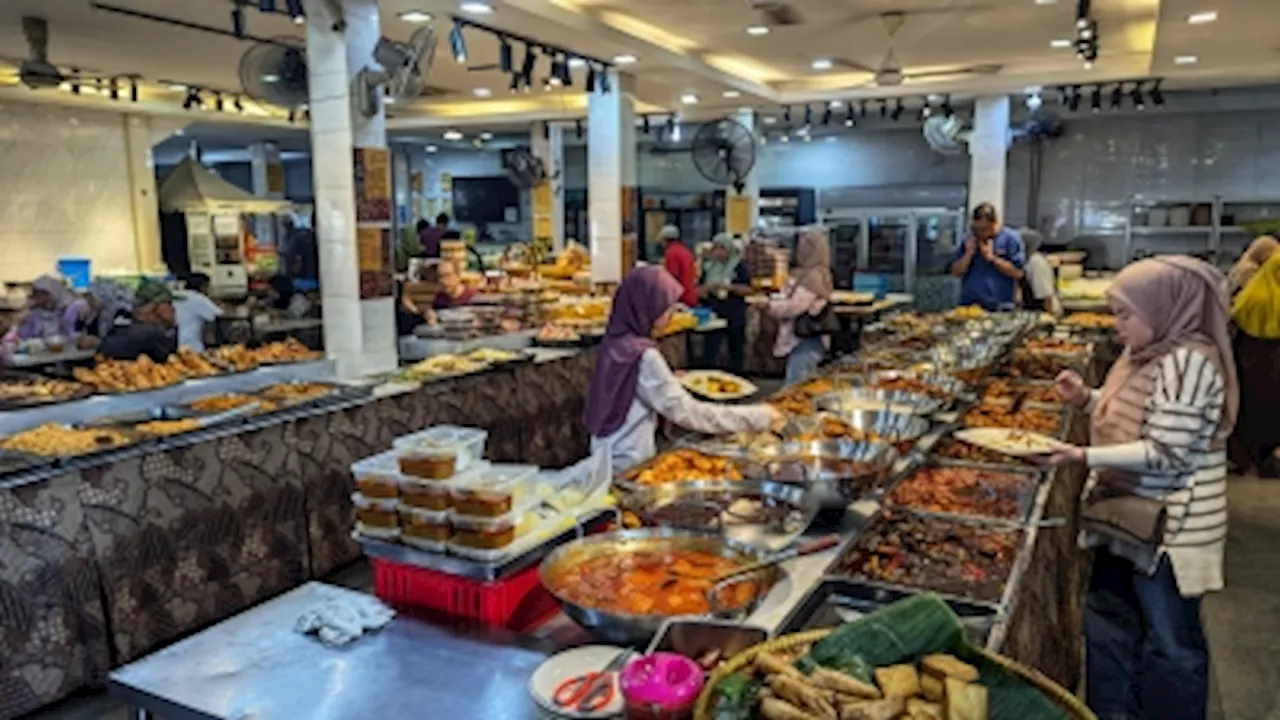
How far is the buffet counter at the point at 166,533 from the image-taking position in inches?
121

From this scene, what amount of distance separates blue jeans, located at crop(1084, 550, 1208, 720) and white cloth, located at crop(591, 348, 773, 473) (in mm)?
1201

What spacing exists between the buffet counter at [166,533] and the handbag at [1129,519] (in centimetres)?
328

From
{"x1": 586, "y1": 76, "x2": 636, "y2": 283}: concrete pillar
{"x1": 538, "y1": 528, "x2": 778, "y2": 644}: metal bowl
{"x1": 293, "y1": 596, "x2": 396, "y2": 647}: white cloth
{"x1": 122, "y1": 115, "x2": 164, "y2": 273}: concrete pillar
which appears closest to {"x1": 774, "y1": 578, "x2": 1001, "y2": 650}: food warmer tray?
{"x1": 538, "y1": 528, "x2": 778, "y2": 644}: metal bowl

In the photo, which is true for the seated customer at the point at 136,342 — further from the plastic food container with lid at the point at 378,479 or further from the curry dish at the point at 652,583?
the curry dish at the point at 652,583

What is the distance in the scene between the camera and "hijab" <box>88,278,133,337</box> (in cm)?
674

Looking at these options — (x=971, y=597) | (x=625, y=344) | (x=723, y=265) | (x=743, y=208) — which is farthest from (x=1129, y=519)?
(x=743, y=208)

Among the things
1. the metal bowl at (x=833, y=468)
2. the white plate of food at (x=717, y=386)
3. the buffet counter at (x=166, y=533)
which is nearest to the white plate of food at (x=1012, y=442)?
the metal bowl at (x=833, y=468)

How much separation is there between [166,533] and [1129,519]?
342 cm

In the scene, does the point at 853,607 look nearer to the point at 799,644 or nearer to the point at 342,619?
the point at 799,644

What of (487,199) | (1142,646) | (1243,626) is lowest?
(1243,626)

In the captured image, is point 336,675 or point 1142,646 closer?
point 336,675

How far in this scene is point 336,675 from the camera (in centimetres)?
168

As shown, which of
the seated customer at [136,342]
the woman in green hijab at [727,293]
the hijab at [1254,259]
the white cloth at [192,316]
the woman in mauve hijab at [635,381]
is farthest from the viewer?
the woman in green hijab at [727,293]

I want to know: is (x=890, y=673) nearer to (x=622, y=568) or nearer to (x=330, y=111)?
(x=622, y=568)
